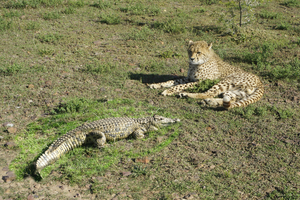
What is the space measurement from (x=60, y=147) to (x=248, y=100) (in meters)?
4.03

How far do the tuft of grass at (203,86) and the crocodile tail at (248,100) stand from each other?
895 millimetres

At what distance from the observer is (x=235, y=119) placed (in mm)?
6199

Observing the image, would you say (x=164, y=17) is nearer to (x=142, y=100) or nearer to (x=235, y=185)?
(x=142, y=100)

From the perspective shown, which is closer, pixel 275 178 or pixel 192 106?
pixel 275 178

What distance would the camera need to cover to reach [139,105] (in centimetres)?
653

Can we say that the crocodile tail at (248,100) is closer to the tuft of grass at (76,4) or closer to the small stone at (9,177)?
the small stone at (9,177)

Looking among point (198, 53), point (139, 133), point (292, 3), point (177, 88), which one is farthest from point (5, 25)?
point (292, 3)

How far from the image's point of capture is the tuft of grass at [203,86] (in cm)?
731

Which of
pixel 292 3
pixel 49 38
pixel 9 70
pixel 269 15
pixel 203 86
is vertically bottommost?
pixel 203 86

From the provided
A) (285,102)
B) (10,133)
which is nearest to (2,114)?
(10,133)

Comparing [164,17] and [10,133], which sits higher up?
[164,17]

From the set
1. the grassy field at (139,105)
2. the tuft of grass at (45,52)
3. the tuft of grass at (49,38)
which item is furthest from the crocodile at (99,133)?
the tuft of grass at (49,38)

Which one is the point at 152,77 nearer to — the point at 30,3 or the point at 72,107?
the point at 72,107

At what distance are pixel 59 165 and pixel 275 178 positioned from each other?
10.2 ft
